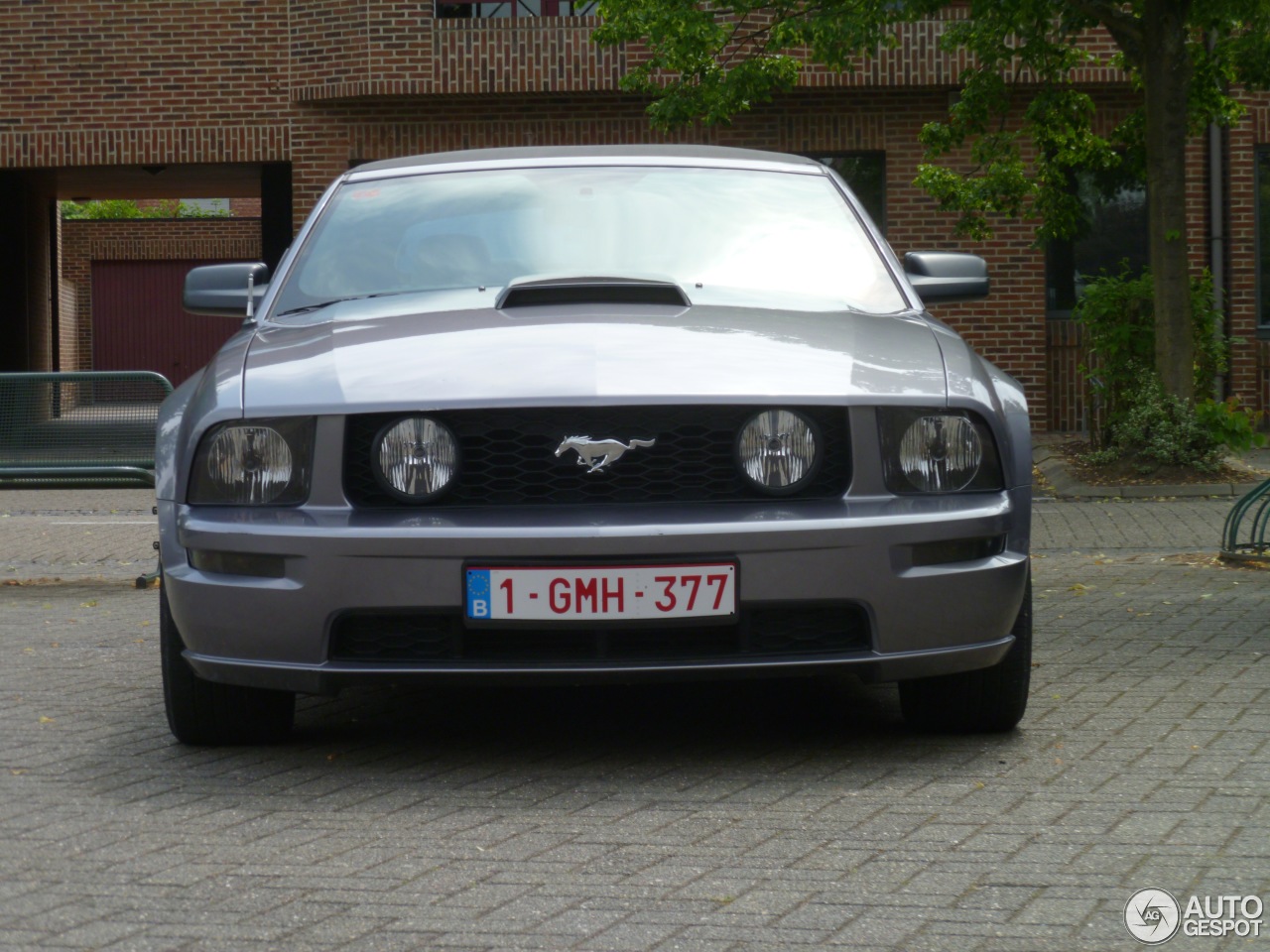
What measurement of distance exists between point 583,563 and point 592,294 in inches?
37.9

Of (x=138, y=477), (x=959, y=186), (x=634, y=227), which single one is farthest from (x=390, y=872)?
(x=959, y=186)

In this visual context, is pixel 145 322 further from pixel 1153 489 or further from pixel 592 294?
pixel 592 294

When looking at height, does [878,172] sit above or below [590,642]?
above

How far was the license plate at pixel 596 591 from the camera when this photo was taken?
3.94m

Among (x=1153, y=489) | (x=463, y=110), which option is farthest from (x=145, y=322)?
(x=1153, y=489)

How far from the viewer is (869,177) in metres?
18.3

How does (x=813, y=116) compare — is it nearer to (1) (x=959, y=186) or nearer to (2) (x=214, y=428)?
(1) (x=959, y=186)

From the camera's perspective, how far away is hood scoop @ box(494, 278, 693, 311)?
463cm

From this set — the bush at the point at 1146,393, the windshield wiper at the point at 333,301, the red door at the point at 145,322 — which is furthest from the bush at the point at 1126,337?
the red door at the point at 145,322

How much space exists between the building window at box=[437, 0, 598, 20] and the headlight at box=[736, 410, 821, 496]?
1477 centimetres

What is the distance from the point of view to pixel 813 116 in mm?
18172

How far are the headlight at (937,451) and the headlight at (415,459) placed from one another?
0.99m

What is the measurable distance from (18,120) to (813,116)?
27.0 ft

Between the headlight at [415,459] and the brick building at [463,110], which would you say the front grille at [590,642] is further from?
the brick building at [463,110]
